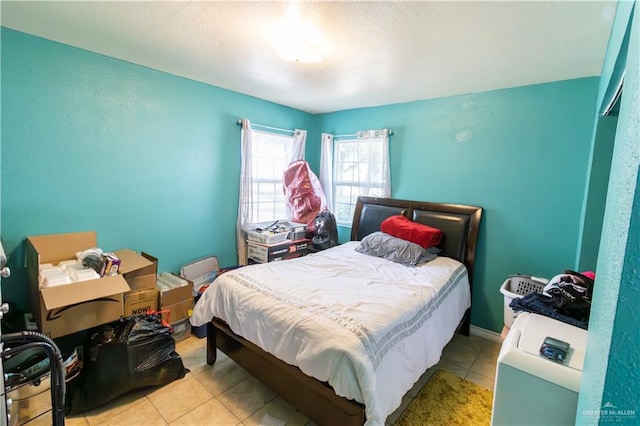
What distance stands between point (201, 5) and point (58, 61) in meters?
1.42

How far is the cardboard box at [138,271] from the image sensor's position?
2.29 metres

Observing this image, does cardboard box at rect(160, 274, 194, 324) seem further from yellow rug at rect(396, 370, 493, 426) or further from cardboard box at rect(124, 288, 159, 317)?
yellow rug at rect(396, 370, 493, 426)

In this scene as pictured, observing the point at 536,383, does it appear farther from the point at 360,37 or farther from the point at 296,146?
the point at 296,146

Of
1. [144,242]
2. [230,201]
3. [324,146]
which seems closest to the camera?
[144,242]

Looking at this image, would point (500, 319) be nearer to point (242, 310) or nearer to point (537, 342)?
point (537, 342)

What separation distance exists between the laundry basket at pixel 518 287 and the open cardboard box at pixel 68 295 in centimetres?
294

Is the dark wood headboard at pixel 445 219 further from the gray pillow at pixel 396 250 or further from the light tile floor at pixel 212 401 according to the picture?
the light tile floor at pixel 212 401

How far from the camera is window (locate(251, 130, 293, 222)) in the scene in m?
3.68

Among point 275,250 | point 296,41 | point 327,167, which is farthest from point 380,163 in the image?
point 296,41

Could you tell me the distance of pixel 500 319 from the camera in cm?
285

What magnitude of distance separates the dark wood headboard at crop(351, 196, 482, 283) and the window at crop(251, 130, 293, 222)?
122cm

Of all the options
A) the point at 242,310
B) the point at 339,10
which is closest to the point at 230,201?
the point at 242,310

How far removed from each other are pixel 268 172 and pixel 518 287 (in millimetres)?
2976

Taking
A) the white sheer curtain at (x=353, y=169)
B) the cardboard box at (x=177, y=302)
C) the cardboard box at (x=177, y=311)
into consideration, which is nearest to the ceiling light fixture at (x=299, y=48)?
the white sheer curtain at (x=353, y=169)
